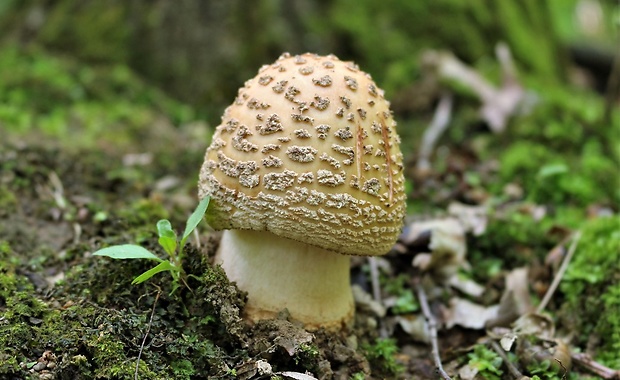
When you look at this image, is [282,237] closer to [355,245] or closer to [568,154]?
[355,245]

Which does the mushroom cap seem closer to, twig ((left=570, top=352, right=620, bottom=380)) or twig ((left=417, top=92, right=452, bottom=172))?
twig ((left=570, top=352, right=620, bottom=380))

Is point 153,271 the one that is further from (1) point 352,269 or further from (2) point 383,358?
(1) point 352,269

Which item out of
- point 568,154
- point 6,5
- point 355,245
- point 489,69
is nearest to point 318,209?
point 355,245

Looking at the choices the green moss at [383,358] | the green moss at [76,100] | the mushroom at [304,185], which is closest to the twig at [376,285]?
the green moss at [383,358]

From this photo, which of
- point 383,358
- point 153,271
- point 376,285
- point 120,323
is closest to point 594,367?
point 383,358

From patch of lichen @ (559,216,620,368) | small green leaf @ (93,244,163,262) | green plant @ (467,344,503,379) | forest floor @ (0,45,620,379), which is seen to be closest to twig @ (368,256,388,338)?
forest floor @ (0,45,620,379)
